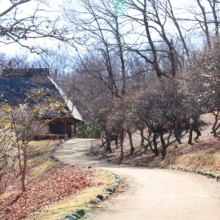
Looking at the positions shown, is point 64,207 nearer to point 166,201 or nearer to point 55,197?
point 166,201

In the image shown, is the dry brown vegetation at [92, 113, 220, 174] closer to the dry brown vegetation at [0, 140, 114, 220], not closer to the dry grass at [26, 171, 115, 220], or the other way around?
the dry brown vegetation at [0, 140, 114, 220]

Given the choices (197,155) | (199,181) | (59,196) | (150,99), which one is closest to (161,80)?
(150,99)

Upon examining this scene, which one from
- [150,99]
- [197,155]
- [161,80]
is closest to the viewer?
[197,155]

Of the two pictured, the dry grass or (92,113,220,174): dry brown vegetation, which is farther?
(92,113,220,174): dry brown vegetation

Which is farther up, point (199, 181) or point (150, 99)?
point (150, 99)

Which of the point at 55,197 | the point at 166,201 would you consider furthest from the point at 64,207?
the point at 55,197

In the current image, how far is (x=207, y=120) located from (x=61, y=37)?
25.7m

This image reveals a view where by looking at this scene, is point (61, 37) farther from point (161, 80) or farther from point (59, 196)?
point (161, 80)

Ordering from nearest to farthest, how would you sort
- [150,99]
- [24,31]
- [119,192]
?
[24,31], [119,192], [150,99]

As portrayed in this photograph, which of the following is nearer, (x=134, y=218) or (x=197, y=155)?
(x=134, y=218)

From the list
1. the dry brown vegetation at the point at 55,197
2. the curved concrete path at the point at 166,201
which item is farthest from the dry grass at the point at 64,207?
the curved concrete path at the point at 166,201

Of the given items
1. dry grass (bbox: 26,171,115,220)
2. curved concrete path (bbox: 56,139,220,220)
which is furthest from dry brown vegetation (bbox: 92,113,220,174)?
dry grass (bbox: 26,171,115,220)

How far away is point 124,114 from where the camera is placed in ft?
74.7

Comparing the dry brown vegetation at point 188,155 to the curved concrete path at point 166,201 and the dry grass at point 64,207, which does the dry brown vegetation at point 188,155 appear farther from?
the dry grass at point 64,207
